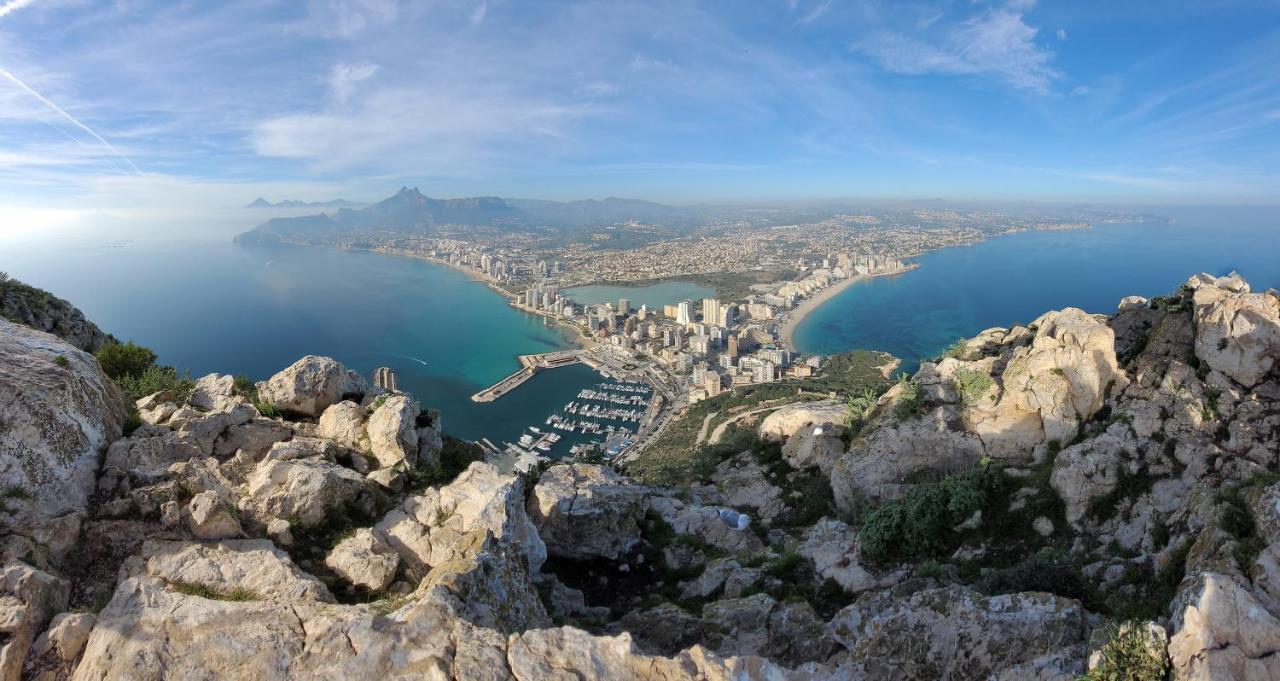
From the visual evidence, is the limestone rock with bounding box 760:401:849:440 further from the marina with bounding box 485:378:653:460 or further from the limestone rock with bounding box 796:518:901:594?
the marina with bounding box 485:378:653:460

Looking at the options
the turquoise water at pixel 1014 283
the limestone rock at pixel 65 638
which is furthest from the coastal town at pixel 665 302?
the limestone rock at pixel 65 638

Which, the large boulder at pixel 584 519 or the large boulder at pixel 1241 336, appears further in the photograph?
the large boulder at pixel 584 519

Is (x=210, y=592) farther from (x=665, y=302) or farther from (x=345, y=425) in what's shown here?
(x=665, y=302)

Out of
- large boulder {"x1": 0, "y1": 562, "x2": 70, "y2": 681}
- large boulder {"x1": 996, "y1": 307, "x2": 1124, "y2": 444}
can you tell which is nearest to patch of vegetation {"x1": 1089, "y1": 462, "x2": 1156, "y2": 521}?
large boulder {"x1": 996, "y1": 307, "x2": 1124, "y2": 444}

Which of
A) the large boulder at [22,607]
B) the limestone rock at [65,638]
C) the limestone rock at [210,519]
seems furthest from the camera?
the limestone rock at [210,519]

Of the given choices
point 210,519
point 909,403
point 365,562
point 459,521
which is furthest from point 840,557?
point 210,519

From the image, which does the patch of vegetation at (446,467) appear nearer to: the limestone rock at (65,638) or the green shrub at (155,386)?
the limestone rock at (65,638)

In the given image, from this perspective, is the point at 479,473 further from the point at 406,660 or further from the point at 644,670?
the point at 644,670
